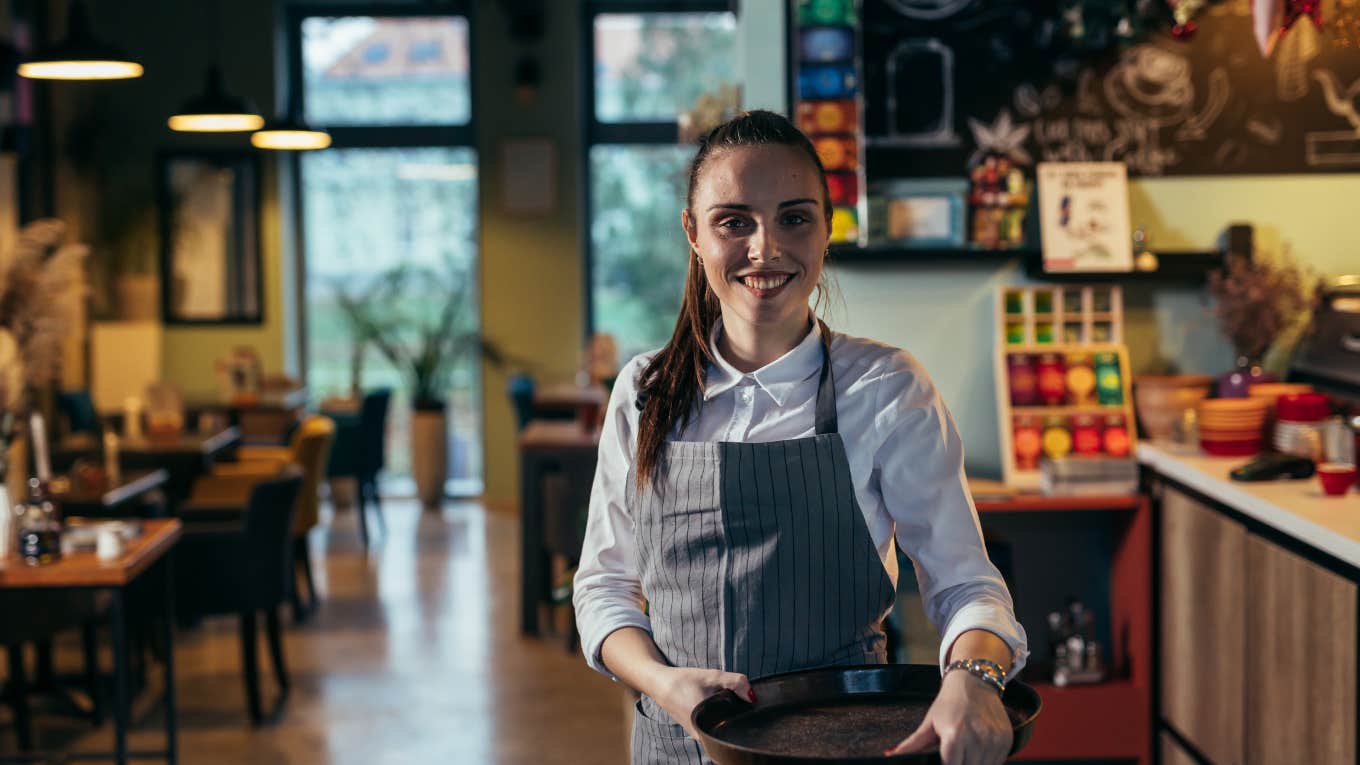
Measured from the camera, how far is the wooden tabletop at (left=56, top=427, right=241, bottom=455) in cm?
675

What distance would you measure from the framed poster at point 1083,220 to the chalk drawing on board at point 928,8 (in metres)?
0.57

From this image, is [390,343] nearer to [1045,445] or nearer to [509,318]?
[509,318]

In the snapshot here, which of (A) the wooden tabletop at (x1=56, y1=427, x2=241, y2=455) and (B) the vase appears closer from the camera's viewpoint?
(B) the vase

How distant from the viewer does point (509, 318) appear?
34.1 ft

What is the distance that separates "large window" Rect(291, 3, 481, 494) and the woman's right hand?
353 inches

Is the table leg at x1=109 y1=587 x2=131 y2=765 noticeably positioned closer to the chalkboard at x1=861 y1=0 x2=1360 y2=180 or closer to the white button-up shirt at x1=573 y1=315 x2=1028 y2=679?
the chalkboard at x1=861 y1=0 x2=1360 y2=180

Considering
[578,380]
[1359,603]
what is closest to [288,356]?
[578,380]

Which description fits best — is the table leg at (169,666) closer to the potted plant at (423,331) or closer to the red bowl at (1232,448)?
the red bowl at (1232,448)

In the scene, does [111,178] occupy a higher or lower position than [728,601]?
higher

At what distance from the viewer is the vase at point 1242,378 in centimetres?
423

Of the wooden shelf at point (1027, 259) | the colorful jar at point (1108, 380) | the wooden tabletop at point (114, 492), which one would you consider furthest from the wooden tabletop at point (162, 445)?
the colorful jar at point (1108, 380)

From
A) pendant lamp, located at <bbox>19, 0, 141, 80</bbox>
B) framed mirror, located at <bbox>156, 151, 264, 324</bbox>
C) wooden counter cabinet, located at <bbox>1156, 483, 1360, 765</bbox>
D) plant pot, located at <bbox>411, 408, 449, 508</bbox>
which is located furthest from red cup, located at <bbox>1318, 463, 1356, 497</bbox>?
framed mirror, located at <bbox>156, 151, 264, 324</bbox>

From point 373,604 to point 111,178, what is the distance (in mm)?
4548

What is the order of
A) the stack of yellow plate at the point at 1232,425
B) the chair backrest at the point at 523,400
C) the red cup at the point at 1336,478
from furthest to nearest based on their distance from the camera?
the chair backrest at the point at 523,400 → the stack of yellow plate at the point at 1232,425 → the red cup at the point at 1336,478
